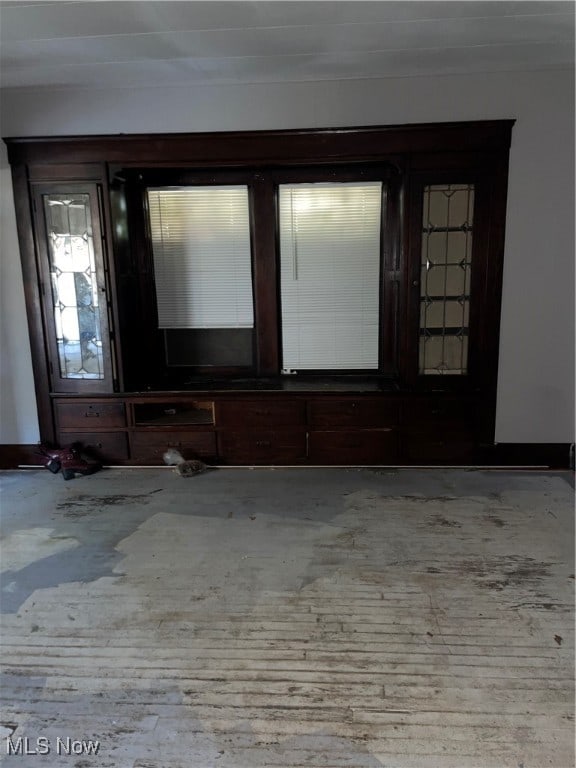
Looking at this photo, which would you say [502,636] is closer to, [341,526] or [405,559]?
[405,559]

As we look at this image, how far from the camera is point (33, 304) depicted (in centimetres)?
371

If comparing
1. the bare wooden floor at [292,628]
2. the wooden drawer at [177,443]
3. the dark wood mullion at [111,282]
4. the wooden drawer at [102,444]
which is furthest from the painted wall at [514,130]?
the wooden drawer at [177,443]

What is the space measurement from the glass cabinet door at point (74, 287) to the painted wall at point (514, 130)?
1.04 feet

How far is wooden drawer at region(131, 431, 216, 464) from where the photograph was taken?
3814mm

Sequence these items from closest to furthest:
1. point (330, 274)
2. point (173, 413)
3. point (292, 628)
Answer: point (292, 628) < point (330, 274) < point (173, 413)

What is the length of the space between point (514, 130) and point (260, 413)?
8.59ft

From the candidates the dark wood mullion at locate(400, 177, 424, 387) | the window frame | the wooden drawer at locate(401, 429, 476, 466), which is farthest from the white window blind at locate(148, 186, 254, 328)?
the wooden drawer at locate(401, 429, 476, 466)

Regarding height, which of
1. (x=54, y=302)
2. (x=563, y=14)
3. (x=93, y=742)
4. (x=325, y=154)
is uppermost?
(x=563, y=14)

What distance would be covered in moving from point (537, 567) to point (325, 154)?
2.87 m

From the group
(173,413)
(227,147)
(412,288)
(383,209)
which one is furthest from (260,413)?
(227,147)

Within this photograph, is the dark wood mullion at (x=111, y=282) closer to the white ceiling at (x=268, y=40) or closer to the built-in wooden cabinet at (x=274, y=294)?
the built-in wooden cabinet at (x=274, y=294)

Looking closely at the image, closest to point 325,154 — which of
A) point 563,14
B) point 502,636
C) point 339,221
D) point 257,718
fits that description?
point 339,221

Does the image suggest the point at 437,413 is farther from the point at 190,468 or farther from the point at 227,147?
the point at 227,147

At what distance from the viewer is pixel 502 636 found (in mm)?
2047
